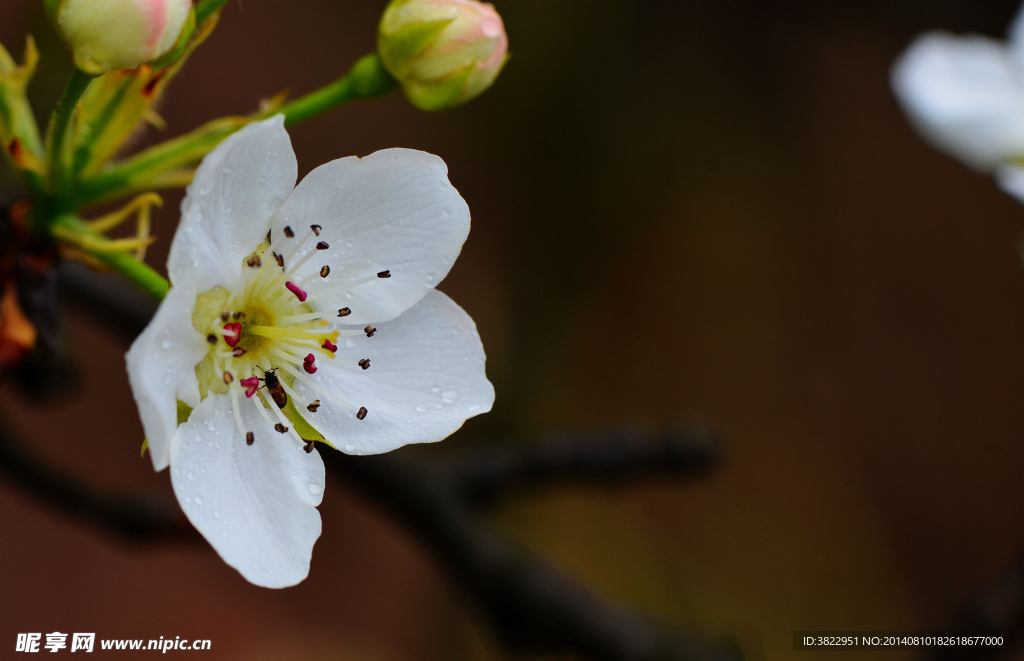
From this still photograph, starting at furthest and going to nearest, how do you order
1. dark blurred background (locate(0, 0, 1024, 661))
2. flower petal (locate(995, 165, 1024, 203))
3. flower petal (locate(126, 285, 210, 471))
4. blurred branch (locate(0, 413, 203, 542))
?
dark blurred background (locate(0, 0, 1024, 661)), blurred branch (locate(0, 413, 203, 542)), flower petal (locate(995, 165, 1024, 203)), flower petal (locate(126, 285, 210, 471))

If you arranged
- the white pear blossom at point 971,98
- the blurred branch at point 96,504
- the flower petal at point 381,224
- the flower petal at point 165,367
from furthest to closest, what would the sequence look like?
the blurred branch at point 96,504
the white pear blossom at point 971,98
the flower petal at point 381,224
the flower petal at point 165,367

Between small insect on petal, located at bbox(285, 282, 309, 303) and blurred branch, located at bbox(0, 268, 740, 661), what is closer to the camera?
small insect on petal, located at bbox(285, 282, 309, 303)

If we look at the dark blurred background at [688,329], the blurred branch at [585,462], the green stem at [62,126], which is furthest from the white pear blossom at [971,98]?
the dark blurred background at [688,329]

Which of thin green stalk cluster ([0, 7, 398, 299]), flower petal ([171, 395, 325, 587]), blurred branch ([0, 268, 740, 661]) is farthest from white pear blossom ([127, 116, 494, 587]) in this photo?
blurred branch ([0, 268, 740, 661])

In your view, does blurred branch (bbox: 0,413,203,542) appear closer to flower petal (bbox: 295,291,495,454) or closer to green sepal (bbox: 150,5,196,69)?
flower petal (bbox: 295,291,495,454)

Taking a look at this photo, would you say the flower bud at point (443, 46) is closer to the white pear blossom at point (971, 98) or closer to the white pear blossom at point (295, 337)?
the white pear blossom at point (295, 337)

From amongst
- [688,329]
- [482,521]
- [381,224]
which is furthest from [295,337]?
[688,329]
